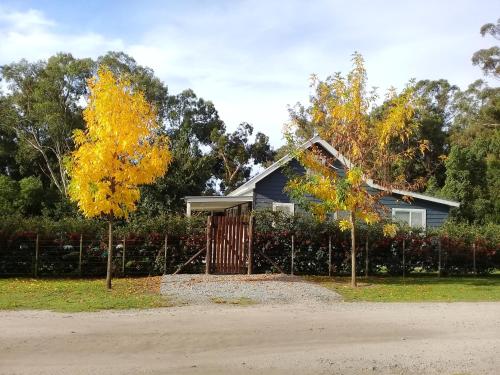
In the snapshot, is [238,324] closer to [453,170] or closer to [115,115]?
[115,115]

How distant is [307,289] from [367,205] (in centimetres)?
318

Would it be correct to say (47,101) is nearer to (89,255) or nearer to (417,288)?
(89,255)

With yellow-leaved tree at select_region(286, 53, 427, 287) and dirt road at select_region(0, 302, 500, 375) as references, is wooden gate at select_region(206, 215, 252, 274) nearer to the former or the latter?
yellow-leaved tree at select_region(286, 53, 427, 287)

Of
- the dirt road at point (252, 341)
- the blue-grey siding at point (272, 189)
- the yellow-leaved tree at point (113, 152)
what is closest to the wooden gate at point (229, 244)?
the yellow-leaved tree at point (113, 152)

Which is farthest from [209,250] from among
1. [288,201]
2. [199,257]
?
[288,201]

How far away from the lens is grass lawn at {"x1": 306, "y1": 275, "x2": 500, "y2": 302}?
14281mm

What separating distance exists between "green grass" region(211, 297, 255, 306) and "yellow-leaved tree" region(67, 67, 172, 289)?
11.5ft

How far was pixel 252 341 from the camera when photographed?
8531 mm

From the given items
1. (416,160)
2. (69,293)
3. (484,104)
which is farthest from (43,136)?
(69,293)

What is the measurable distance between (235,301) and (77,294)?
152 inches

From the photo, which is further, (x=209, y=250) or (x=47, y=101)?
(x=47, y=101)

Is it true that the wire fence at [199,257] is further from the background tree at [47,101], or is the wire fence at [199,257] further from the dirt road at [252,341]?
the background tree at [47,101]

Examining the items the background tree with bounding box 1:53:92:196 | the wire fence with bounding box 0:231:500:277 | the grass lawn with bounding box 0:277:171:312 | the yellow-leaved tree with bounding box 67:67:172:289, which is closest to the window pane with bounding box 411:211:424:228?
the wire fence with bounding box 0:231:500:277

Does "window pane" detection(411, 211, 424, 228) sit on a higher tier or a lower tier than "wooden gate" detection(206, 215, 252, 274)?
higher
